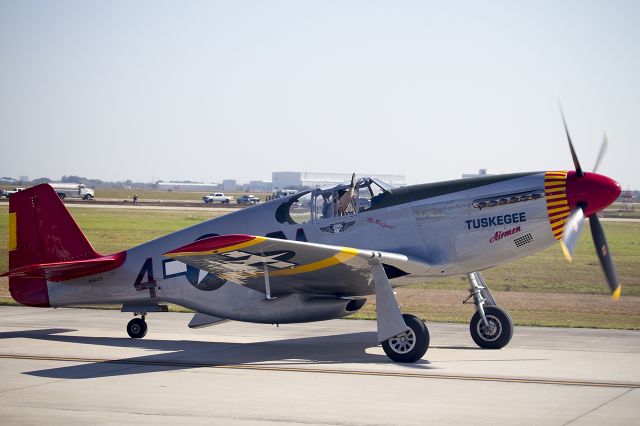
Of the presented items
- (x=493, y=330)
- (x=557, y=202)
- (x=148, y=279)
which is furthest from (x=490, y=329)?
(x=148, y=279)

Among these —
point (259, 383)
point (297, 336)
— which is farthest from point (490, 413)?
point (297, 336)

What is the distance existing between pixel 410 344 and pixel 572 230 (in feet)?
9.49

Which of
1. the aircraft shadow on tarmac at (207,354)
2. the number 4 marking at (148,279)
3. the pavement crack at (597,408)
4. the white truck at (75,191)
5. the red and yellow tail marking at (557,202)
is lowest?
the aircraft shadow on tarmac at (207,354)

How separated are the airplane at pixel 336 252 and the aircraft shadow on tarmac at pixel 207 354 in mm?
526

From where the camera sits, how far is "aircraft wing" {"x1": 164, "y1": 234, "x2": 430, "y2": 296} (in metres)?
12.0

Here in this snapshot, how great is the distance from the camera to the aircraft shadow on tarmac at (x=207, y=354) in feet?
41.3

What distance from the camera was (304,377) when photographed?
39.1ft

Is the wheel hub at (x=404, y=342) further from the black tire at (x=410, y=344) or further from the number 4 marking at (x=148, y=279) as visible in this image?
the number 4 marking at (x=148, y=279)

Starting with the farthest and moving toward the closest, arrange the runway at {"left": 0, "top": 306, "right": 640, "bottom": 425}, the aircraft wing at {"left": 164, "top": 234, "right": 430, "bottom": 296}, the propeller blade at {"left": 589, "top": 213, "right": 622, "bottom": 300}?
the propeller blade at {"left": 589, "top": 213, "right": 622, "bottom": 300}
the aircraft wing at {"left": 164, "top": 234, "right": 430, "bottom": 296}
the runway at {"left": 0, "top": 306, "right": 640, "bottom": 425}

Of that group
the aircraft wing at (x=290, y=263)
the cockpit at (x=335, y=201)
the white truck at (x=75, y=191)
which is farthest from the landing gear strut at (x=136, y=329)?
the white truck at (x=75, y=191)

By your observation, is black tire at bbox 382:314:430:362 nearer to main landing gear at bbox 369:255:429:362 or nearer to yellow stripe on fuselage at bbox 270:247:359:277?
main landing gear at bbox 369:255:429:362

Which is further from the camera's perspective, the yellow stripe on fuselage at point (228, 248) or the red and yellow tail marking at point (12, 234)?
the red and yellow tail marking at point (12, 234)

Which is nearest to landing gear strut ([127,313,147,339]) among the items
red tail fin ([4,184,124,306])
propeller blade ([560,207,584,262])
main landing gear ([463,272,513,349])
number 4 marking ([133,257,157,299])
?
number 4 marking ([133,257,157,299])

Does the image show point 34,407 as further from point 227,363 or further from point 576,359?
point 576,359
